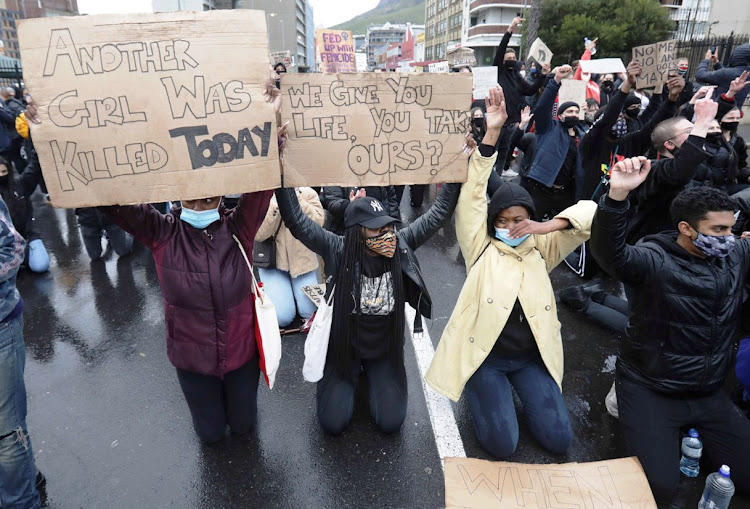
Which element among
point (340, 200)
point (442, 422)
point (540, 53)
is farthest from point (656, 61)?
point (442, 422)

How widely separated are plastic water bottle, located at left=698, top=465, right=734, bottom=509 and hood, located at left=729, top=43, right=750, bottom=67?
7.25m

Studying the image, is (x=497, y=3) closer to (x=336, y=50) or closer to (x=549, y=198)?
(x=336, y=50)

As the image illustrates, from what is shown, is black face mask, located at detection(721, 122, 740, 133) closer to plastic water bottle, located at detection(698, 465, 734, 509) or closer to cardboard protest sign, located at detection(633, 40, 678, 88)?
cardboard protest sign, located at detection(633, 40, 678, 88)

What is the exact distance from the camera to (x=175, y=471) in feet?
10.1

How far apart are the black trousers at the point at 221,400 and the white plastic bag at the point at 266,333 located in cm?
23

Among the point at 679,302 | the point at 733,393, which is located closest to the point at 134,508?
the point at 679,302

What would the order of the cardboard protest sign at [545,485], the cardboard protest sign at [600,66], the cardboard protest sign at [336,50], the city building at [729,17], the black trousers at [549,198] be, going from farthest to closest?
the city building at [729,17] → the cardboard protest sign at [336,50] → the cardboard protest sign at [600,66] → the black trousers at [549,198] → the cardboard protest sign at [545,485]

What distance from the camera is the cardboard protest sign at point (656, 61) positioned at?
680cm

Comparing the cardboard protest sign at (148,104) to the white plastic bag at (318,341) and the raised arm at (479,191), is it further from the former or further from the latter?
the raised arm at (479,191)

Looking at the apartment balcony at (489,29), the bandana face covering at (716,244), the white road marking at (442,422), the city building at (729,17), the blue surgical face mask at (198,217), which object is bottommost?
the white road marking at (442,422)

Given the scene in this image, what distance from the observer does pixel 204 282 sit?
287 centimetres

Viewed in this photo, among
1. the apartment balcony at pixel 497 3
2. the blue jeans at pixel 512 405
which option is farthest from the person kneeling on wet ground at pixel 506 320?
the apartment balcony at pixel 497 3

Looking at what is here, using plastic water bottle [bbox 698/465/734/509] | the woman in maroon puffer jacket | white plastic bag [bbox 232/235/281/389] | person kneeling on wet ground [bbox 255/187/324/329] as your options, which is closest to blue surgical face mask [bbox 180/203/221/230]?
the woman in maroon puffer jacket

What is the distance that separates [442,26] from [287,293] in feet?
334
